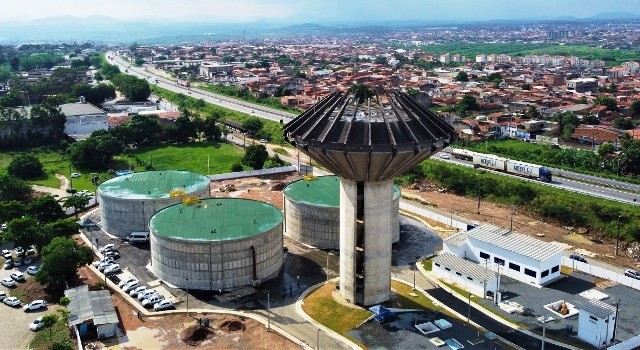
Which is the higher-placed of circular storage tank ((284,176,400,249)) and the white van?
circular storage tank ((284,176,400,249))

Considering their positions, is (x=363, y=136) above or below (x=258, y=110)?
above

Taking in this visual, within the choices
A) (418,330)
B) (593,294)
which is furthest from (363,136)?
(593,294)

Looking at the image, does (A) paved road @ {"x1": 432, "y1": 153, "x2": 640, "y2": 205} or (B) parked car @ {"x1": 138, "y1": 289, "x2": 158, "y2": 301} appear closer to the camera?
(B) parked car @ {"x1": 138, "y1": 289, "x2": 158, "y2": 301}

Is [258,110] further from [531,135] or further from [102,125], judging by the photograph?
[531,135]

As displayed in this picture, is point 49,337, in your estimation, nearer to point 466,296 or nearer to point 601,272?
point 466,296

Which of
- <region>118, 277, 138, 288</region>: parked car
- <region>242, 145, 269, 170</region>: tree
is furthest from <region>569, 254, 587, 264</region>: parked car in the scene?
<region>242, 145, 269, 170</region>: tree

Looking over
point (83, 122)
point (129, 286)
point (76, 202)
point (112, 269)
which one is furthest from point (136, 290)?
point (83, 122)

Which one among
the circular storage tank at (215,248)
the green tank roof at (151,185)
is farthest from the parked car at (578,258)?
the green tank roof at (151,185)

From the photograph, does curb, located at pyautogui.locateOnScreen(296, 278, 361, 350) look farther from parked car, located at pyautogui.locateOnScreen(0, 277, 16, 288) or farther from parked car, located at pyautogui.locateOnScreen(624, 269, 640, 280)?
parked car, located at pyautogui.locateOnScreen(624, 269, 640, 280)

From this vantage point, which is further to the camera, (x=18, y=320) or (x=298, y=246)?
(x=298, y=246)
